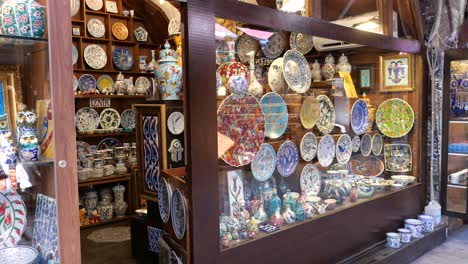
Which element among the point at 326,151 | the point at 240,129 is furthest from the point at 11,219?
the point at 326,151

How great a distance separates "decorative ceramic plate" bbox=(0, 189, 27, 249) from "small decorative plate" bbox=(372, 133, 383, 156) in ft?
8.82

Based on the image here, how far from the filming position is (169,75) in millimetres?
2273

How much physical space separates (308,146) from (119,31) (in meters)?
2.96

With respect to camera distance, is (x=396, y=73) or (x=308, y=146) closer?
(x=308, y=146)

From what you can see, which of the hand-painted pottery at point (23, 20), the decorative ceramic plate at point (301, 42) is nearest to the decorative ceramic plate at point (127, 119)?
the decorative ceramic plate at point (301, 42)

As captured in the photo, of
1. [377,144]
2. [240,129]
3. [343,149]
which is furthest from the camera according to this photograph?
[377,144]

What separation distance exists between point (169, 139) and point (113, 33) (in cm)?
247

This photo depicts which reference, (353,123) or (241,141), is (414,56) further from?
(241,141)

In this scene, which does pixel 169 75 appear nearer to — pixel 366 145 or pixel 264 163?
pixel 264 163

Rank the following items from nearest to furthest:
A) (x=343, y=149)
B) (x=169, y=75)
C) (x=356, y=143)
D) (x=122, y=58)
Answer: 1. (x=169, y=75)
2. (x=343, y=149)
3. (x=356, y=143)
4. (x=122, y=58)

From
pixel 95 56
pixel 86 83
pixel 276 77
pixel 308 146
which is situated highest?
pixel 95 56

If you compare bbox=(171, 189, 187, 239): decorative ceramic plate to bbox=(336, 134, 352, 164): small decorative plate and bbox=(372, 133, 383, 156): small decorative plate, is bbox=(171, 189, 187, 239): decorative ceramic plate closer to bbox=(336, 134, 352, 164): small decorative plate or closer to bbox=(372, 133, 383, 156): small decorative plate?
bbox=(336, 134, 352, 164): small decorative plate

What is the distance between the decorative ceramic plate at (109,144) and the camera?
175 inches

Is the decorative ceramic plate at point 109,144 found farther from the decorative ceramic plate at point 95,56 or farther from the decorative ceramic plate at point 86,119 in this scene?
the decorative ceramic plate at point 95,56
